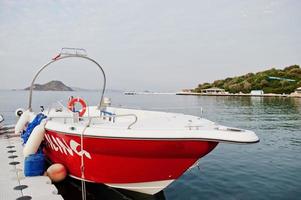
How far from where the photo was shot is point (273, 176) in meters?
7.49

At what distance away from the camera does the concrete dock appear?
15.4 feet

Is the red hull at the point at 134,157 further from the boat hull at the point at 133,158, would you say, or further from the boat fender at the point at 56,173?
the boat fender at the point at 56,173

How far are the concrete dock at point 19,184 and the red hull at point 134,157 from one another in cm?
78

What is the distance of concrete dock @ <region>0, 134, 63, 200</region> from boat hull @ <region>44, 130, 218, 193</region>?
732 mm

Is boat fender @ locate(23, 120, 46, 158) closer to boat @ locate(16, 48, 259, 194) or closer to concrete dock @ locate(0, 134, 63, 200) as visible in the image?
concrete dock @ locate(0, 134, 63, 200)

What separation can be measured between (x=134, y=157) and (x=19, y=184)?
2.61 m

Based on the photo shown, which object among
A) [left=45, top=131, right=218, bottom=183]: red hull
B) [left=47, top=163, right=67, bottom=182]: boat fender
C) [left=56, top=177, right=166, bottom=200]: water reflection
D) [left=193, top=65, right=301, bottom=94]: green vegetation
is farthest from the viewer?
[left=193, top=65, right=301, bottom=94]: green vegetation

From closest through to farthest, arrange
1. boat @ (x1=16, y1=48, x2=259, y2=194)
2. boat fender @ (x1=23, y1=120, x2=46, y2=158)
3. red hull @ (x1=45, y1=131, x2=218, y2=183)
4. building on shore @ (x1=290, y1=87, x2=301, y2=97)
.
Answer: boat @ (x1=16, y1=48, x2=259, y2=194), red hull @ (x1=45, y1=131, x2=218, y2=183), boat fender @ (x1=23, y1=120, x2=46, y2=158), building on shore @ (x1=290, y1=87, x2=301, y2=97)

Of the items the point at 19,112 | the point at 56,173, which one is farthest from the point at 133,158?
the point at 19,112

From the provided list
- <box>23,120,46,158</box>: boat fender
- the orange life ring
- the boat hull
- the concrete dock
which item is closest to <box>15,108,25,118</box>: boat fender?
the concrete dock

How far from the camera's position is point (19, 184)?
5191mm

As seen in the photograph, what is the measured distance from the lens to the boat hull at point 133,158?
14.4ft

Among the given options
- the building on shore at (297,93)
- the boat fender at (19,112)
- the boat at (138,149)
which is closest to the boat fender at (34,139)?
the boat at (138,149)

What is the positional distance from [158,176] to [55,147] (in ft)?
8.71
